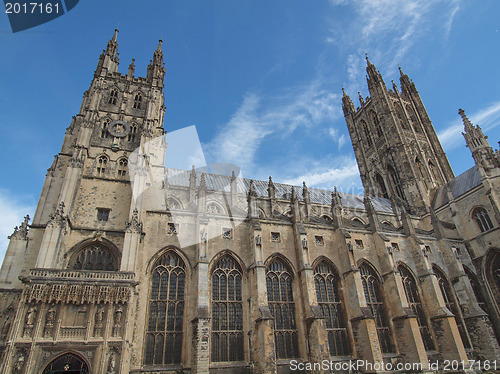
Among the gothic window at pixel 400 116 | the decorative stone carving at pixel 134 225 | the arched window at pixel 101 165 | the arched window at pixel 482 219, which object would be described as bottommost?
the decorative stone carving at pixel 134 225

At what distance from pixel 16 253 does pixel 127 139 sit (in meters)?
11.1

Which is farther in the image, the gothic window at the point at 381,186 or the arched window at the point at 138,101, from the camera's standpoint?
the gothic window at the point at 381,186

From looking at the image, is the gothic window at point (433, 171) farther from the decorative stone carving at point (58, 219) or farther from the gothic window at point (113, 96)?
the decorative stone carving at point (58, 219)

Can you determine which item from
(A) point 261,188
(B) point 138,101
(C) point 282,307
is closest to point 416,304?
(C) point 282,307

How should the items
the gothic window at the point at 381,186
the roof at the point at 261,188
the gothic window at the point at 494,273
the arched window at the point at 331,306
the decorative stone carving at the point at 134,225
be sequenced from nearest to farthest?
the decorative stone carving at the point at 134,225 < the arched window at the point at 331,306 < the gothic window at the point at 494,273 < the roof at the point at 261,188 < the gothic window at the point at 381,186

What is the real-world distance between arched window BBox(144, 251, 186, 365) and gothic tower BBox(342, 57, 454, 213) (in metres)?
29.9

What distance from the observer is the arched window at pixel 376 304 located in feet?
69.4

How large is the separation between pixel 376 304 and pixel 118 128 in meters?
24.4

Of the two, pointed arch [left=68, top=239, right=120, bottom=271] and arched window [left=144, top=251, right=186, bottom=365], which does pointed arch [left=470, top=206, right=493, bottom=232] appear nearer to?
arched window [left=144, top=251, right=186, bottom=365]

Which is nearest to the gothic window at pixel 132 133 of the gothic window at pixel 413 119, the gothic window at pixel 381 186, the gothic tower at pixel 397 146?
the gothic tower at pixel 397 146

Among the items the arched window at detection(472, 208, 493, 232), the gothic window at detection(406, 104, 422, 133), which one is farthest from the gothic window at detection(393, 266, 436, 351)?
the gothic window at detection(406, 104, 422, 133)

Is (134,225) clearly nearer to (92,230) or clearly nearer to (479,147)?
(92,230)

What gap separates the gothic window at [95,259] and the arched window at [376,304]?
689 inches

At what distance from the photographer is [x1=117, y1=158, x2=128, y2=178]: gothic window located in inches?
907
